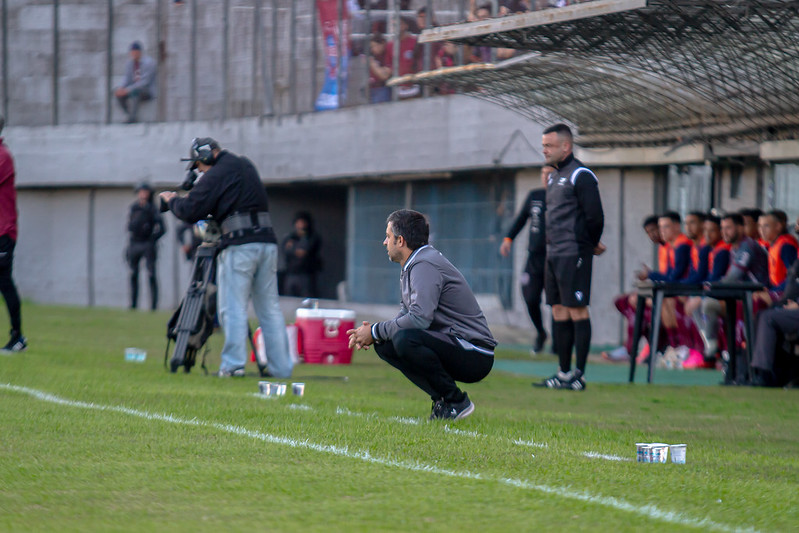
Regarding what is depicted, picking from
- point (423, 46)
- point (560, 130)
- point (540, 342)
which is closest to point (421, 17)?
point (423, 46)

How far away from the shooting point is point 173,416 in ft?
25.9

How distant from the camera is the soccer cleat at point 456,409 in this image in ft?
26.1

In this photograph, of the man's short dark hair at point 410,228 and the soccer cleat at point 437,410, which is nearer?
the man's short dark hair at point 410,228

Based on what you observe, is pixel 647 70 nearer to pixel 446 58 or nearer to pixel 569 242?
pixel 569 242

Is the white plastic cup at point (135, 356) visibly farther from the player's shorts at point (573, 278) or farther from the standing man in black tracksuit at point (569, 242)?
the player's shorts at point (573, 278)

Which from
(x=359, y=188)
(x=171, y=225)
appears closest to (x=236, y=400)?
(x=359, y=188)

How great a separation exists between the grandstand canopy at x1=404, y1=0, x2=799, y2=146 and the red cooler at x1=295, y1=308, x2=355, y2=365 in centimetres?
288

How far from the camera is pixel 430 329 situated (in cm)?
796

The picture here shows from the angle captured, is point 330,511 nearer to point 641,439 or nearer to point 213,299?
point 641,439

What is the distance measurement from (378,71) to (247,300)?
47.7ft

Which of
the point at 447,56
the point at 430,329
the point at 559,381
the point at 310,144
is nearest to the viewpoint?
the point at 430,329

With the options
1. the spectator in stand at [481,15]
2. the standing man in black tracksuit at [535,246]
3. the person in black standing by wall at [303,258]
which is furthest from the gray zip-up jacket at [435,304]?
the person in black standing by wall at [303,258]

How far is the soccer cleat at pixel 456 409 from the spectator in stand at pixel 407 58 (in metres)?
16.6

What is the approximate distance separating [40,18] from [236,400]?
26.3 metres
